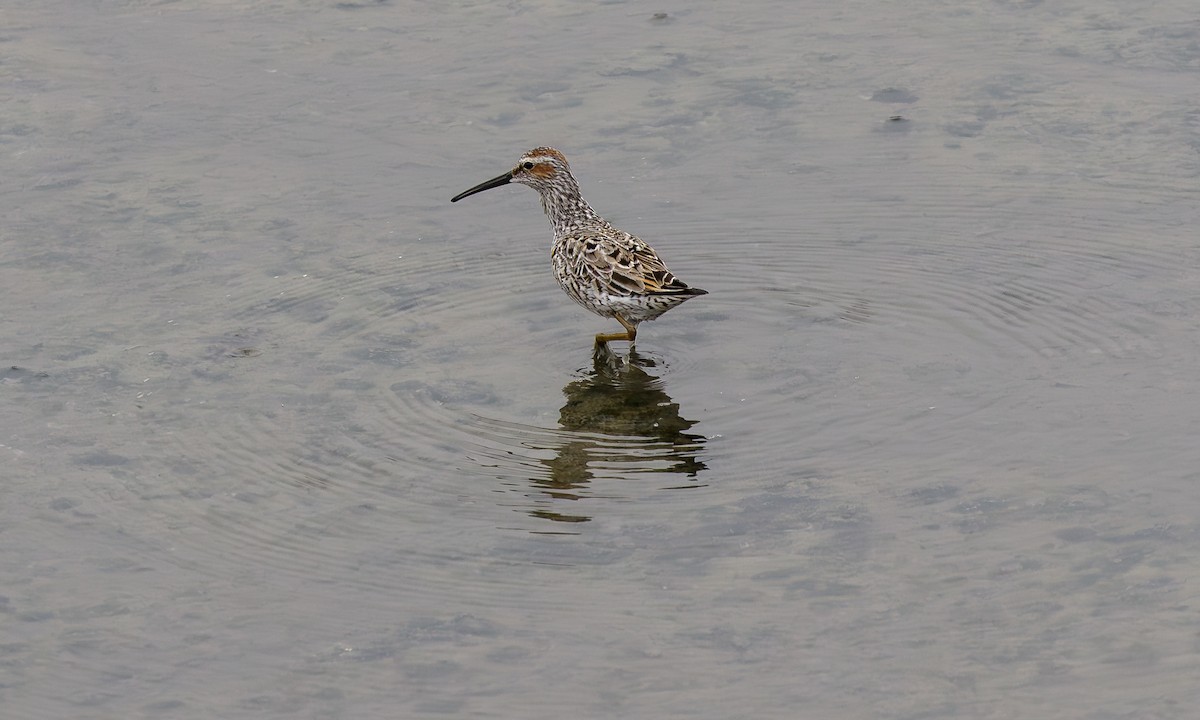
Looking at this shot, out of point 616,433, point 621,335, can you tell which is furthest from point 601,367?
point 616,433

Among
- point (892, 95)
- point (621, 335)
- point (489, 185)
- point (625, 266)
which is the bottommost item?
point (621, 335)

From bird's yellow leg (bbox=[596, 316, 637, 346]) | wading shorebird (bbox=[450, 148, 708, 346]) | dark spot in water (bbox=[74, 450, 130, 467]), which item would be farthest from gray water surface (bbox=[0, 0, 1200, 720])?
wading shorebird (bbox=[450, 148, 708, 346])

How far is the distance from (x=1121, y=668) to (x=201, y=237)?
7371mm

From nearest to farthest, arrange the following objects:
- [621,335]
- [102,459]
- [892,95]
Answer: [102,459], [621,335], [892,95]

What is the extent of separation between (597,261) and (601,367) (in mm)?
679

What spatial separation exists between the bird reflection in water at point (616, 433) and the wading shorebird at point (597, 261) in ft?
1.18

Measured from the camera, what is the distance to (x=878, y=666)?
7.34m

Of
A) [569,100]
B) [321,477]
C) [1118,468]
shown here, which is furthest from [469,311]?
[1118,468]

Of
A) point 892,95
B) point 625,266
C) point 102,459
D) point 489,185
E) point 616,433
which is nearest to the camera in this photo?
point 102,459

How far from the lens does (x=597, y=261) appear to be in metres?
10.8

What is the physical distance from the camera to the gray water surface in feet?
24.8

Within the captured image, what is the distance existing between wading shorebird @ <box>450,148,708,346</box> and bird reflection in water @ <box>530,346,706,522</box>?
1.18ft

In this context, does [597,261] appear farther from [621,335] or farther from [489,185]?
→ [489,185]

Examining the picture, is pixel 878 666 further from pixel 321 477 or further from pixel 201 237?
pixel 201 237
